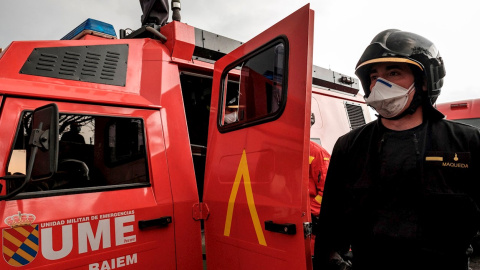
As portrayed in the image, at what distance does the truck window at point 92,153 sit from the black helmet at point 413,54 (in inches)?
57.7

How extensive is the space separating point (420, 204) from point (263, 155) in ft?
2.65

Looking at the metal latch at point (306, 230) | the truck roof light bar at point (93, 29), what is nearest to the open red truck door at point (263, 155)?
the metal latch at point (306, 230)

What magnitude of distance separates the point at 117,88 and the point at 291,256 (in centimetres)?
150

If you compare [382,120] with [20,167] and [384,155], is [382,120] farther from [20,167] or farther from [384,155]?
[20,167]

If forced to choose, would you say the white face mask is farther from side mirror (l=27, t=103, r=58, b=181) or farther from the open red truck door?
side mirror (l=27, t=103, r=58, b=181)

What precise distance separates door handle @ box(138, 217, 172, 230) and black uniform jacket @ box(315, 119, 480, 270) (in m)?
1.08

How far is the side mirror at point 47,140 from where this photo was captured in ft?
4.62

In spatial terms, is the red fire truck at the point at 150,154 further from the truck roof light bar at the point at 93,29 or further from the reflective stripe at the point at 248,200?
the truck roof light bar at the point at 93,29

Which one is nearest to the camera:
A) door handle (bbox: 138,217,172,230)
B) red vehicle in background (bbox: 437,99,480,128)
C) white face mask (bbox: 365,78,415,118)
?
white face mask (bbox: 365,78,415,118)

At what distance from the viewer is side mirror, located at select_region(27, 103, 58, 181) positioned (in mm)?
1408

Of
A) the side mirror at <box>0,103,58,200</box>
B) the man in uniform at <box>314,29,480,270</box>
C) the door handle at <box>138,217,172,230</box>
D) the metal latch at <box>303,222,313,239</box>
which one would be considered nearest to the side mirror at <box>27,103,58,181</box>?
the side mirror at <box>0,103,58,200</box>

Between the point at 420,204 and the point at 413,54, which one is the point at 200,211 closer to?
the point at 420,204

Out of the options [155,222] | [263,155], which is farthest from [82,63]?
[263,155]

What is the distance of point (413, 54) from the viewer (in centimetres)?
142
